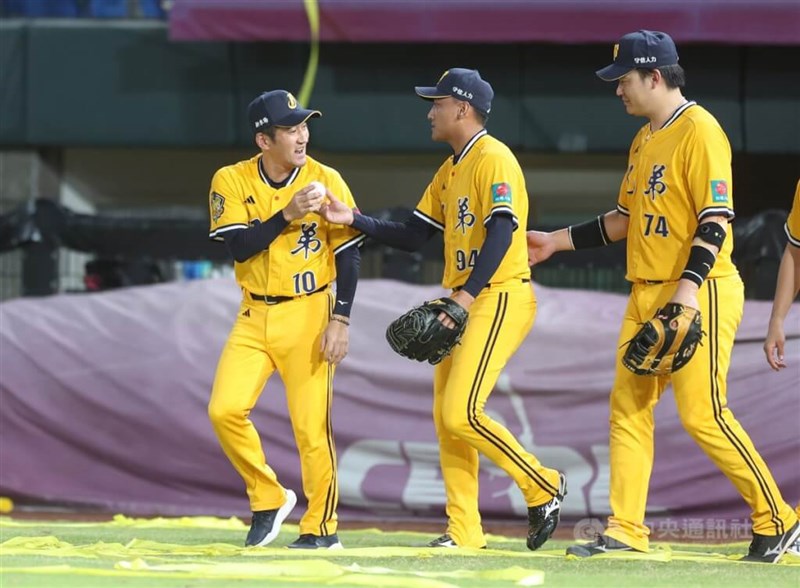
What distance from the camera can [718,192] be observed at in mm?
5809

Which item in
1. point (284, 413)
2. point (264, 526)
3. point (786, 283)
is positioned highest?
point (786, 283)

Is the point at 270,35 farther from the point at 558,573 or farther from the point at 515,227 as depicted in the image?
the point at 558,573

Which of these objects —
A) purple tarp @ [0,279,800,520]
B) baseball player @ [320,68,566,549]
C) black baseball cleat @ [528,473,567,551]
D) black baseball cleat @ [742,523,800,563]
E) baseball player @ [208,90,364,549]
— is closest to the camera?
black baseball cleat @ [742,523,800,563]

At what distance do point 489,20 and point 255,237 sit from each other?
304 inches

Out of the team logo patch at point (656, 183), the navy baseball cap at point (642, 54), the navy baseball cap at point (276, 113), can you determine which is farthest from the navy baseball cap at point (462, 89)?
the team logo patch at point (656, 183)

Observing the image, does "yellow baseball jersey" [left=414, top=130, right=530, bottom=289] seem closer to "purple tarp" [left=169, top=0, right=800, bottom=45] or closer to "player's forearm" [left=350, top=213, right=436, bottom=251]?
"player's forearm" [left=350, top=213, right=436, bottom=251]

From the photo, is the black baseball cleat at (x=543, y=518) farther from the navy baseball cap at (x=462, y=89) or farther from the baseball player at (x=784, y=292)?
the navy baseball cap at (x=462, y=89)

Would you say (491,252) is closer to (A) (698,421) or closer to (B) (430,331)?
(B) (430,331)

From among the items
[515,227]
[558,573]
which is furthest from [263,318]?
[558,573]

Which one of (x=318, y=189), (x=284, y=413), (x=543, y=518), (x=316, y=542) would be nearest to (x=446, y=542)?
(x=543, y=518)

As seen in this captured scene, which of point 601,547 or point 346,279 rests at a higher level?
point 346,279

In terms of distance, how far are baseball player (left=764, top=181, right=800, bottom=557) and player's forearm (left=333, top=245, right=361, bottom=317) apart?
1.89 m

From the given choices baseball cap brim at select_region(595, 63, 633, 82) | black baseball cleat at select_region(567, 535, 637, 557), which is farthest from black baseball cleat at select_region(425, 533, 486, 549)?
baseball cap brim at select_region(595, 63, 633, 82)

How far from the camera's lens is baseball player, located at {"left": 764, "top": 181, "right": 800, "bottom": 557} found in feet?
21.0
